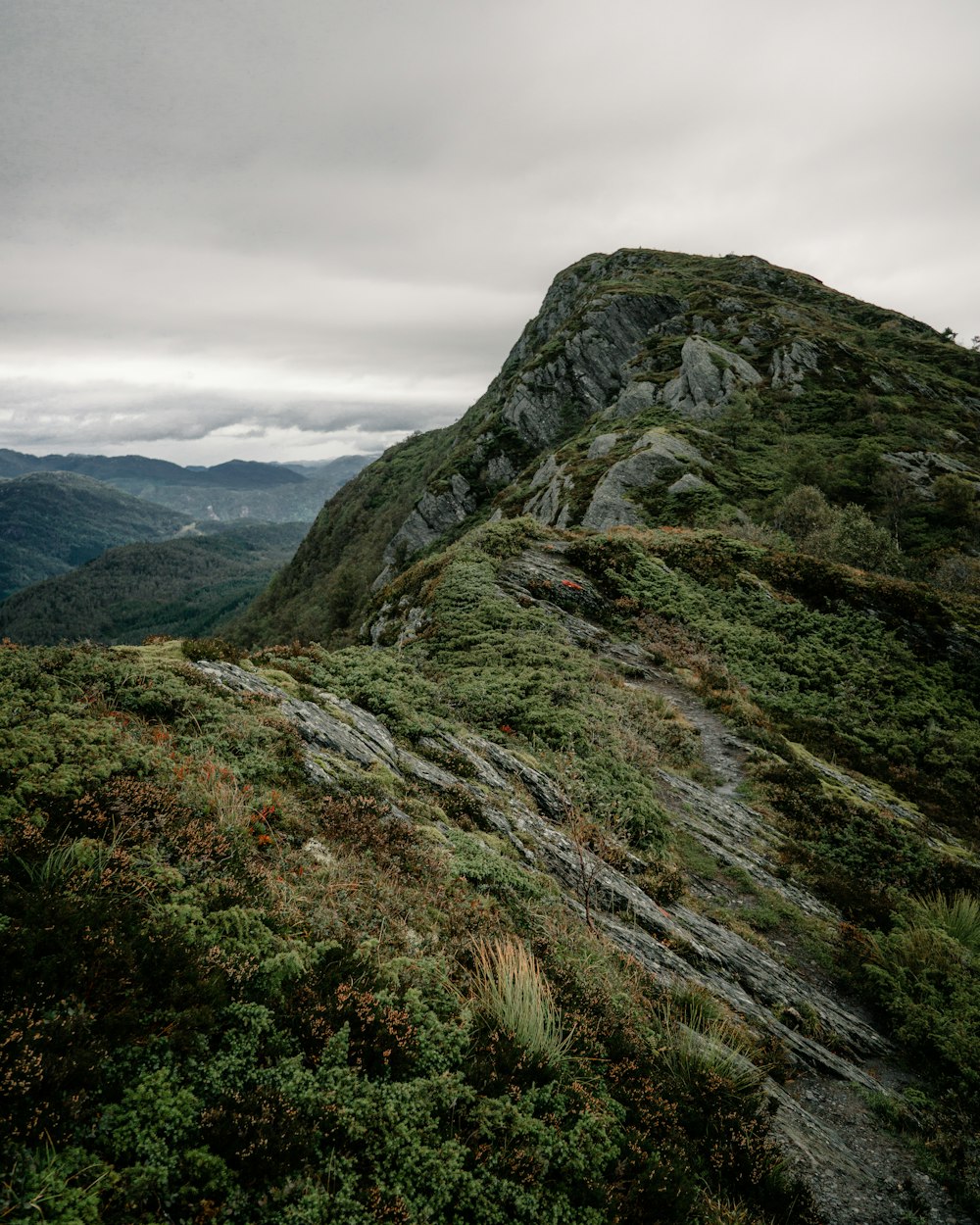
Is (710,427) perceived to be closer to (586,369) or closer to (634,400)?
(634,400)

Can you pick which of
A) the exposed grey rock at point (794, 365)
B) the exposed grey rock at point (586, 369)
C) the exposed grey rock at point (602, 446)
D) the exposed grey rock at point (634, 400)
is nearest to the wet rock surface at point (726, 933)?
the exposed grey rock at point (602, 446)

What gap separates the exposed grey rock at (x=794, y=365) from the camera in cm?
6888

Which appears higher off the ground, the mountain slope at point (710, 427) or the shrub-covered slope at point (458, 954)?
the mountain slope at point (710, 427)

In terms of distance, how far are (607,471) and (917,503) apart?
88.0 feet

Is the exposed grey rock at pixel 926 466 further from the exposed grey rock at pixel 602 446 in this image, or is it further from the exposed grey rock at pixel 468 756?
the exposed grey rock at pixel 468 756

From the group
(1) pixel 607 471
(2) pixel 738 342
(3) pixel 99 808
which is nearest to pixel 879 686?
(3) pixel 99 808

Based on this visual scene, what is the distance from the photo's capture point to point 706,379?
67.8 m

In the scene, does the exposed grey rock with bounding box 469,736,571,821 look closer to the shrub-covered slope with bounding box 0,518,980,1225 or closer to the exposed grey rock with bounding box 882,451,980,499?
the shrub-covered slope with bounding box 0,518,980,1225

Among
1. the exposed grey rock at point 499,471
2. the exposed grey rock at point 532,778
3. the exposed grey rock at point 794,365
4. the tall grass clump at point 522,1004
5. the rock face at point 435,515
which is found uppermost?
the exposed grey rock at point 794,365

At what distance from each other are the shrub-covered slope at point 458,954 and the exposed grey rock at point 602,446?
4428 centimetres

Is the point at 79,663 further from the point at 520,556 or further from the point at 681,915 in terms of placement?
the point at 520,556

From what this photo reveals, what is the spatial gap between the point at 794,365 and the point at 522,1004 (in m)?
84.4

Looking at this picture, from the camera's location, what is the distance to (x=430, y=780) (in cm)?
1129

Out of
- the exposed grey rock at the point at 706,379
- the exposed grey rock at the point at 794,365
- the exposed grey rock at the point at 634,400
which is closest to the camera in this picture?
the exposed grey rock at the point at 706,379
